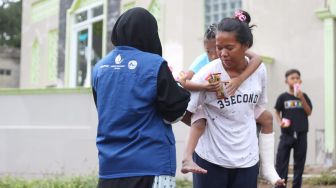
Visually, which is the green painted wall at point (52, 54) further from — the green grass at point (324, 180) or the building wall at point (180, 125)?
the green grass at point (324, 180)

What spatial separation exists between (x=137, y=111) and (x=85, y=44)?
13.2m

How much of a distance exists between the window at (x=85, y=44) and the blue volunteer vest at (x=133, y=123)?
12019mm

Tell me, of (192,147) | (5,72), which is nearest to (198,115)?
(192,147)

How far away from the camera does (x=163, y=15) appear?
40.5ft

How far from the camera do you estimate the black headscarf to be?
3.27 m

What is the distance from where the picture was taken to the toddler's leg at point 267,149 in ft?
12.2

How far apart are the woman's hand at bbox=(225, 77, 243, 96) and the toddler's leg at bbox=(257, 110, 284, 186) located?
14.3 inches

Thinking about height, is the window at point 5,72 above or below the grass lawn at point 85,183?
above

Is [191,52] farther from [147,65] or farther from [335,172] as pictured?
[147,65]

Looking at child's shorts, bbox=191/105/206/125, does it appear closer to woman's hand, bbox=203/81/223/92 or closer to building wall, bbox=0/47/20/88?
woman's hand, bbox=203/81/223/92

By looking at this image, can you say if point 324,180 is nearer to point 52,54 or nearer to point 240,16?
point 240,16

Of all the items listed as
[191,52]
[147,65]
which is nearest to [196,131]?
[147,65]

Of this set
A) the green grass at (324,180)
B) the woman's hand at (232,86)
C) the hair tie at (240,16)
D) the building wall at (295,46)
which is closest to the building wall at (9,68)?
the building wall at (295,46)

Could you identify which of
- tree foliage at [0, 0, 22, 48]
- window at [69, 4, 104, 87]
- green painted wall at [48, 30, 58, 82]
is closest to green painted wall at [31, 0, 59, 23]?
green painted wall at [48, 30, 58, 82]
